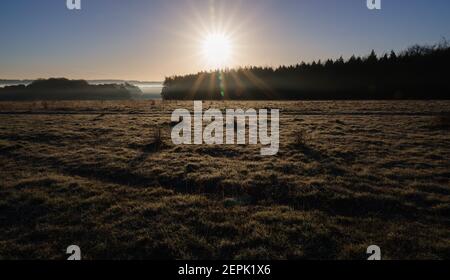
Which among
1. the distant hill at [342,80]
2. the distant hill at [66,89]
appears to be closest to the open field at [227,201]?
the distant hill at [342,80]

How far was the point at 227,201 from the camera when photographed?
25.5 feet

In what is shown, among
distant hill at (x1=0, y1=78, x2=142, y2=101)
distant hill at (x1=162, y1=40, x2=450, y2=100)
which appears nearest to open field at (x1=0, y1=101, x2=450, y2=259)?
distant hill at (x1=162, y1=40, x2=450, y2=100)

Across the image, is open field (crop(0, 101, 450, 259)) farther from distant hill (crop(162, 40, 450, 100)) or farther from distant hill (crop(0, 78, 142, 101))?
distant hill (crop(0, 78, 142, 101))

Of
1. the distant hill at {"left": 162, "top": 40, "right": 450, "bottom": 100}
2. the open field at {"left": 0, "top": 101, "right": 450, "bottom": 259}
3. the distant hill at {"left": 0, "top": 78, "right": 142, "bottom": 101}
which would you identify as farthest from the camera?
the distant hill at {"left": 0, "top": 78, "right": 142, "bottom": 101}

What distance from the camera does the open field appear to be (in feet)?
18.2

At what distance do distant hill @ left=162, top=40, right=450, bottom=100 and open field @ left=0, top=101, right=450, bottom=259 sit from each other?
54.2m

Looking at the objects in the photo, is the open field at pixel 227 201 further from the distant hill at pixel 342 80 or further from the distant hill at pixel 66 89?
the distant hill at pixel 66 89

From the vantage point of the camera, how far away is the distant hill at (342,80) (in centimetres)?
6316

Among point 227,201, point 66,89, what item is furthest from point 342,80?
point 66,89

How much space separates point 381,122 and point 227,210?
19635 millimetres

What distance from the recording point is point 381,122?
869 inches

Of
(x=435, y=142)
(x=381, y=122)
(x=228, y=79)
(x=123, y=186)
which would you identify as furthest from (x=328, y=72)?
(x=123, y=186)

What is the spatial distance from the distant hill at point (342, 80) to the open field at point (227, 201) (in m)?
54.2
